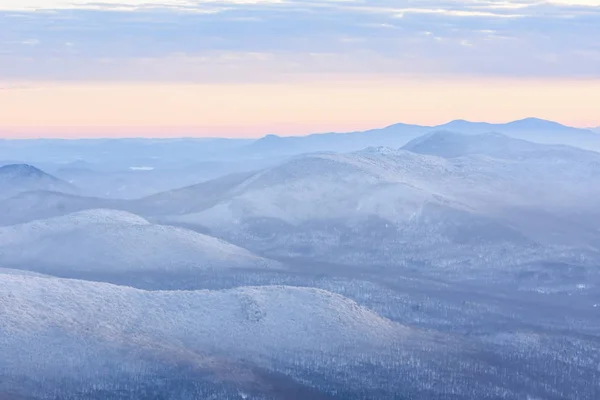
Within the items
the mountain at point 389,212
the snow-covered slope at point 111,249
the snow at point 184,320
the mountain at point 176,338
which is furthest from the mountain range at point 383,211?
the mountain at point 176,338

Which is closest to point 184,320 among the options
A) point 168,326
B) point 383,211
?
point 168,326

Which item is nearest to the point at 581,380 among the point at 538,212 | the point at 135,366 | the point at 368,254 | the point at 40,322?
the point at 135,366

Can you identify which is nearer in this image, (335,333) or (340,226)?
(335,333)

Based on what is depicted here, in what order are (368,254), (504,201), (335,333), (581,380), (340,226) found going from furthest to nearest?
(504,201)
(340,226)
(368,254)
(335,333)
(581,380)

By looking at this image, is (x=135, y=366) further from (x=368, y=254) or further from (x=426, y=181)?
(x=426, y=181)

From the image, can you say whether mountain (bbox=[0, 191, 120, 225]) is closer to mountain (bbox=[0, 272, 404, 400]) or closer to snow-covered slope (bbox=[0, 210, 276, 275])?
snow-covered slope (bbox=[0, 210, 276, 275])

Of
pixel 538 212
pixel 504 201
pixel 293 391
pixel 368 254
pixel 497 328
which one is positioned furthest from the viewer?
pixel 504 201
